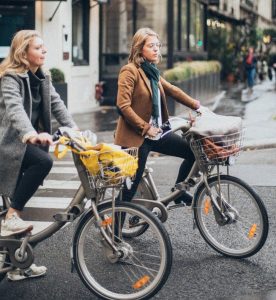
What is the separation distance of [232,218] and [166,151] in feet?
2.61

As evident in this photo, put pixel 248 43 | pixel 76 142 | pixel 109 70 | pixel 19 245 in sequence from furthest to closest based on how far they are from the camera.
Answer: pixel 248 43 → pixel 109 70 → pixel 19 245 → pixel 76 142

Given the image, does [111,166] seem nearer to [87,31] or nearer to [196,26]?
[87,31]

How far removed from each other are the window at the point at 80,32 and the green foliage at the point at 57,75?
2.32m

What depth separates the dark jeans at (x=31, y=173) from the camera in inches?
190

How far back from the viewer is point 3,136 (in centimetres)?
486

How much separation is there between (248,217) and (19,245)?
189cm

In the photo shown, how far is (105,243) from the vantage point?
15.5 feet

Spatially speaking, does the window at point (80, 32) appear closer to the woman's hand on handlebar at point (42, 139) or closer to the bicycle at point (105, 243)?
the bicycle at point (105, 243)

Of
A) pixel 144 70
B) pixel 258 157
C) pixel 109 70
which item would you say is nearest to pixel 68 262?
pixel 144 70

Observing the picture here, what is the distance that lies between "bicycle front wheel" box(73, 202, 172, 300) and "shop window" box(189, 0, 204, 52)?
79.1ft

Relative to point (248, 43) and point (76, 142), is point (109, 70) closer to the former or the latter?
point (76, 142)

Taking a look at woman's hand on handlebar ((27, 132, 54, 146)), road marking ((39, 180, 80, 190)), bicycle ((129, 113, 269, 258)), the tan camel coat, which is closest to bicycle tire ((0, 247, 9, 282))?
woman's hand on handlebar ((27, 132, 54, 146))

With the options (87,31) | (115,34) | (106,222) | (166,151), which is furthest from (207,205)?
(115,34)

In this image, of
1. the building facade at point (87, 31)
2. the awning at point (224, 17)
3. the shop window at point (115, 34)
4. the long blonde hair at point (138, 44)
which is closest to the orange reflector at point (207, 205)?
the long blonde hair at point (138, 44)
